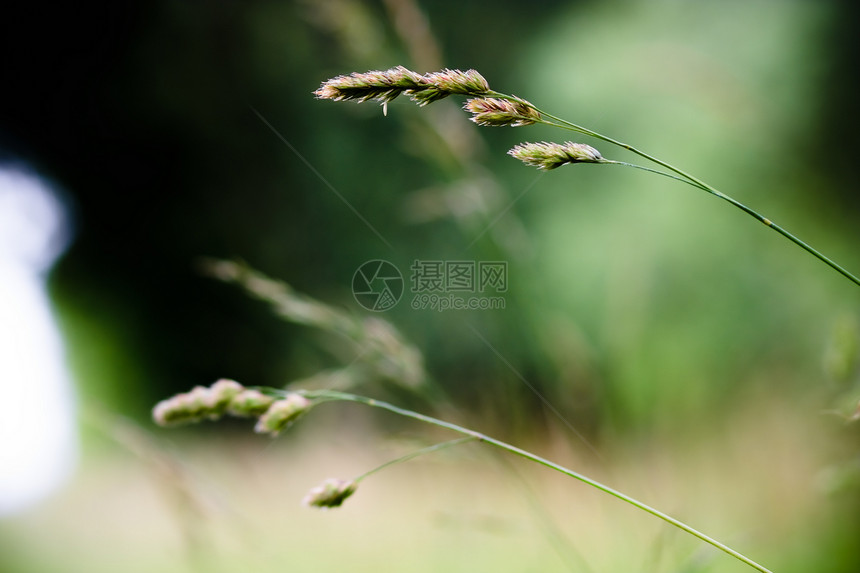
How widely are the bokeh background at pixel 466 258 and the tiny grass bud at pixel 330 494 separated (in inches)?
9.7

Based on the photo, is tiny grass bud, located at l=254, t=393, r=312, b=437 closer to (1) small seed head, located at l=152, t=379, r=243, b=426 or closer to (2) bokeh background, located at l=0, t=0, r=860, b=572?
(1) small seed head, located at l=152, t=379, r=243, b=426

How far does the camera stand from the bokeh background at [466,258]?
3.34ft

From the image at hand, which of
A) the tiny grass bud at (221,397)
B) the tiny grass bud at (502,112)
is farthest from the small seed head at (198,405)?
the tiny grass bud at (502,112)

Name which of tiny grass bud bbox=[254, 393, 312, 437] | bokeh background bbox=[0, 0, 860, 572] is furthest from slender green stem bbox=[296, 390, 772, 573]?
bokeh background bbox=[0, 0, 860, 572]

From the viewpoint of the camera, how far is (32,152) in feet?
10.4

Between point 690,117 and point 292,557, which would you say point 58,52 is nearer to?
point 292,557

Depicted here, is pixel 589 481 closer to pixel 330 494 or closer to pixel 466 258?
pixel 330 494

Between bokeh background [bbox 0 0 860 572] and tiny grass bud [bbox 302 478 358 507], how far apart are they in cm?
25

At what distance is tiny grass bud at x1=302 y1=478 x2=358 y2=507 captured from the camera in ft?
0.96

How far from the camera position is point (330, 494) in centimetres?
30

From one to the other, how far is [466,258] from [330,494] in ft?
3.54

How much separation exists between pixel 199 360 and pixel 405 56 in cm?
242

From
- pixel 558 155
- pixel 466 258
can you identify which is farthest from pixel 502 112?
pixel 466 258

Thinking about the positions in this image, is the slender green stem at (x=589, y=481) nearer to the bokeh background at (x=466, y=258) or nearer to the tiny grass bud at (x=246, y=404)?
the tiny grass bud at (x=246, y=404)
